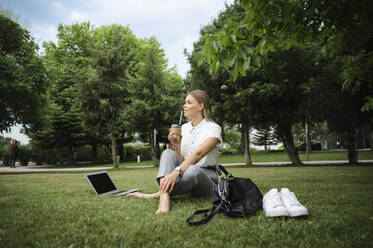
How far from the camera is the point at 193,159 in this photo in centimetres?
Result: 337

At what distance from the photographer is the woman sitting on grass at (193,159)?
10.6 feet

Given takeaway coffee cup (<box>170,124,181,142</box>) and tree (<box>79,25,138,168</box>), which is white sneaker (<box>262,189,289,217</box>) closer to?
takeaway coffee cup (<box>170,124,181,142</box>)

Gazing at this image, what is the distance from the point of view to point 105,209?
3334mm

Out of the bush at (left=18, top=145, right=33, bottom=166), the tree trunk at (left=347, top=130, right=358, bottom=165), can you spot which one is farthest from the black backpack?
the bush at (left=18, top=145, right=33, bottom=166)

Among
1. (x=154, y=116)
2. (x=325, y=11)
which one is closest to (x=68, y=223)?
(x=325, y=11)

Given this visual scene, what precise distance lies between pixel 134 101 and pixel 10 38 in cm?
795

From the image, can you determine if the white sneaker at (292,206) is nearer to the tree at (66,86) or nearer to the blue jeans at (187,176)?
the blue jeans at (187,176)

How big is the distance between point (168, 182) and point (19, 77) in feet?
47.1

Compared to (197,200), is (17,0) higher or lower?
higher

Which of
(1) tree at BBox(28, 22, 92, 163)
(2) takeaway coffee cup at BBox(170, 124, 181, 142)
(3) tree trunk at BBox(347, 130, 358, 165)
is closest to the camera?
(2) takeaway coffee cup at BBox(170, 124, 181, 142)

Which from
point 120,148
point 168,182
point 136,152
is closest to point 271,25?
point 168,182

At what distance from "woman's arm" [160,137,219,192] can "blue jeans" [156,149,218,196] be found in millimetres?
80

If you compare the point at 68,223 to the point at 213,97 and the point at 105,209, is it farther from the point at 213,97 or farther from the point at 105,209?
the point at 213,97

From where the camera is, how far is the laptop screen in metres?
4.93
